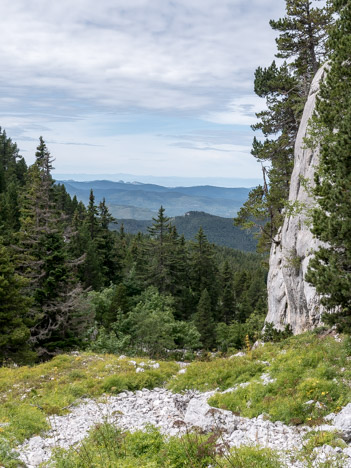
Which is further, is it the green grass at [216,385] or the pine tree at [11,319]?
the pine tree at [11,319]

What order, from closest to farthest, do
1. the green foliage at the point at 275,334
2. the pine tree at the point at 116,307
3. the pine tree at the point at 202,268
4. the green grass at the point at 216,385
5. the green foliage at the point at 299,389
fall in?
the green grass at the point at 216,385, the green foliage at the point at 299,389, the green foliage at the point at 275,334, the pine tree at the point at 116,307, the pine tree at the point at 202,268

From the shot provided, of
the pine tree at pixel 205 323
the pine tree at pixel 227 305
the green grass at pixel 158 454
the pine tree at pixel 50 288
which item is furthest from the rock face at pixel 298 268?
the pine tree at pixel 227 305

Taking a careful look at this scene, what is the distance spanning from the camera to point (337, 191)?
31.9ft

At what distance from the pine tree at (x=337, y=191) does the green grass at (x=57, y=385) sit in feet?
22.3

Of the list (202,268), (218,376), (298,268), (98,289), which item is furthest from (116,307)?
(218,376)

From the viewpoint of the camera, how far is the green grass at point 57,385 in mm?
9409

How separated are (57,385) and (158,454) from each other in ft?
24.4

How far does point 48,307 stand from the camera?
24.1 metres

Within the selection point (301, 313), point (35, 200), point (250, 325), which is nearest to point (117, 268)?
point (250, 325)

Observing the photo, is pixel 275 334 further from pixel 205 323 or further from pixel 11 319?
pixel 205 323

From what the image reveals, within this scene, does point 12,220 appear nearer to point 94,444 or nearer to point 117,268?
point 117,268

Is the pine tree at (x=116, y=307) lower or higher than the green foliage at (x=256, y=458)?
lower

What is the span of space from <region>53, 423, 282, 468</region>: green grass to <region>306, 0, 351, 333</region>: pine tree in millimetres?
5375

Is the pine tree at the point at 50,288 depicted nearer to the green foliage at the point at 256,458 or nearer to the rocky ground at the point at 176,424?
the rocky ground at the point at 176,424
